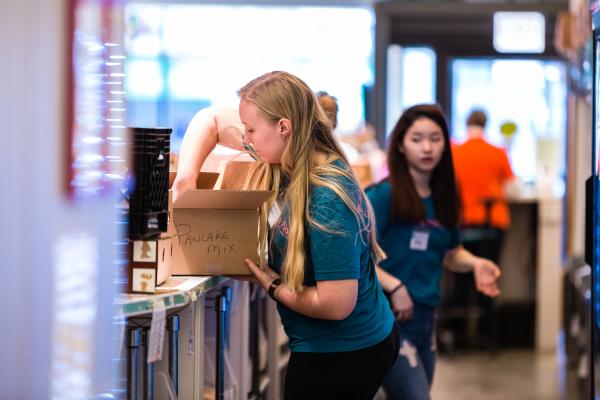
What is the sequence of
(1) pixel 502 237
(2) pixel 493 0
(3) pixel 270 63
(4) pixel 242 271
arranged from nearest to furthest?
1. (4) pixel 242 271
2. (1) pixel 502 237
3. (2) pixel 493 0
4. (3) pixel 270 63

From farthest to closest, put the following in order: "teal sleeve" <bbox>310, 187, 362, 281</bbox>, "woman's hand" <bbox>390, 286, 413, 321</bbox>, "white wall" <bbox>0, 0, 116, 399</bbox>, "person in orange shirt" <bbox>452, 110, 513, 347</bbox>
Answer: "person in orange shirt" <bbox>452, 110, 513, 347</bbox>, "woman's hand" <bbox>390, 286, 413, 321</bbox>, "white wall" <bbox>0, 0, 116, 399</bbox>, "teal sleeve" <bbox>310, 187, 362, 281</bbox>

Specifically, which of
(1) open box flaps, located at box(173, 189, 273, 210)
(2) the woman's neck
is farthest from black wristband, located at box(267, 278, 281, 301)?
(2) the woman's neck

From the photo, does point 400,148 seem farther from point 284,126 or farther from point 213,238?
point 284,126

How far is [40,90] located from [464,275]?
5430mm

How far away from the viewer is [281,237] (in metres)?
2.53

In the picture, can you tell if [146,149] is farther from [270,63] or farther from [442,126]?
[270,63]

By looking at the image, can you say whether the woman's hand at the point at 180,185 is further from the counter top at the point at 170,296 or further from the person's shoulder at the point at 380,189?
the person's shoulder at the point at 380,189

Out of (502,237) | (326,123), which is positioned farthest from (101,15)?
(502,237)

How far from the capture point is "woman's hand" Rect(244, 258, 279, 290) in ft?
8.68

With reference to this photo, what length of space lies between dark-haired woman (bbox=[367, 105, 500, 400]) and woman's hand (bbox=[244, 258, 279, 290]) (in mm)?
742

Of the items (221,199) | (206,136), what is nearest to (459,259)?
(206,136)

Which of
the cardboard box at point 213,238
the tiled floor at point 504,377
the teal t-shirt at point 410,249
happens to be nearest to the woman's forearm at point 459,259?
the teal t-shirt at point 410,249

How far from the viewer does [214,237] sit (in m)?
2.93

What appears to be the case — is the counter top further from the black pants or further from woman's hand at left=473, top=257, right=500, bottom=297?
woman's hand at left=473, top=257, right=500, bottom=297
